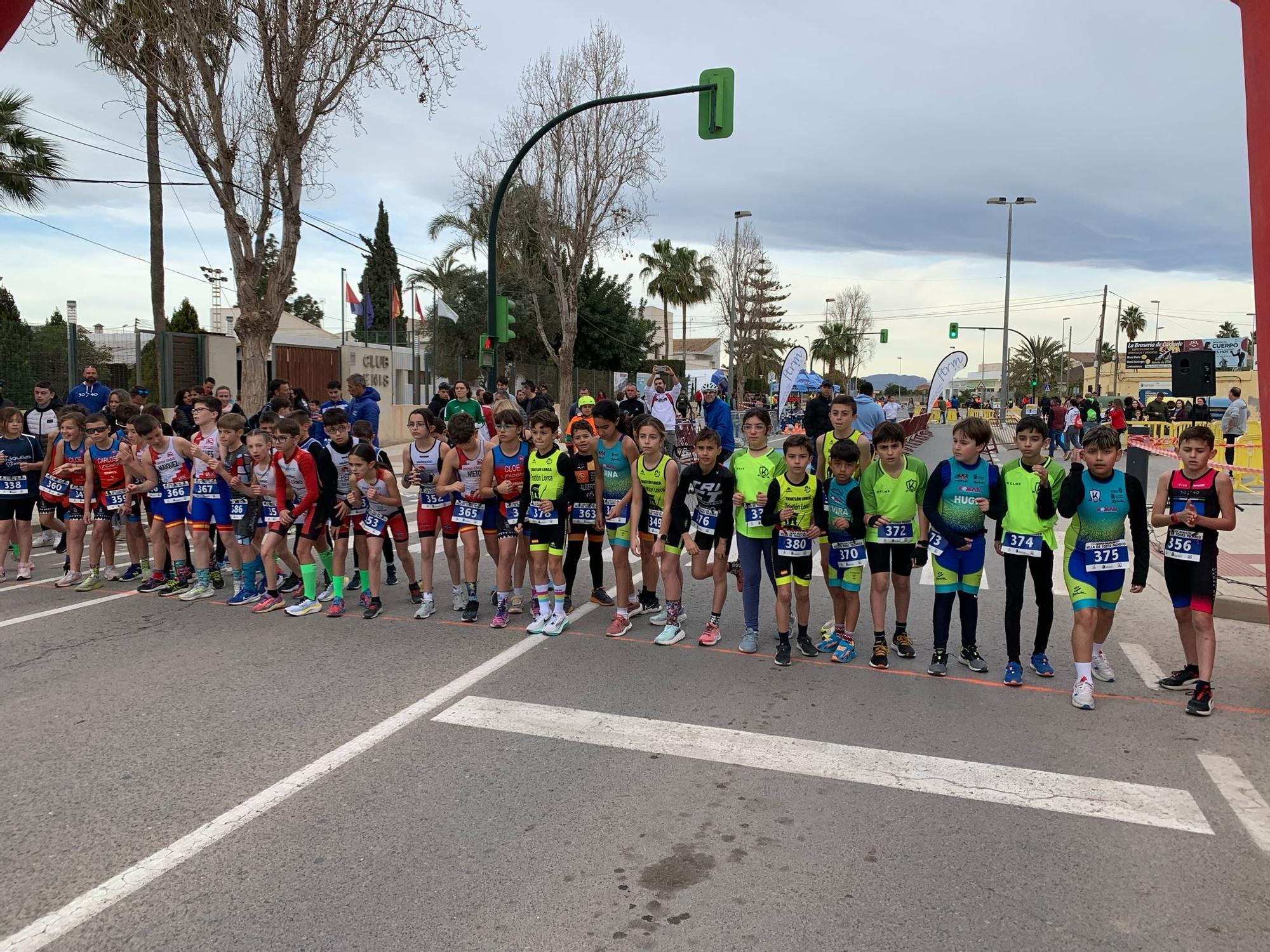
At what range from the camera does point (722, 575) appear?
682cm

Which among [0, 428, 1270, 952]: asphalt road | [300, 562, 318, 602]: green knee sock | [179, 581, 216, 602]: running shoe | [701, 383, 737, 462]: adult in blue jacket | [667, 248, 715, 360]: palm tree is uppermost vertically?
[667, 248, 715, 360]: palm tree

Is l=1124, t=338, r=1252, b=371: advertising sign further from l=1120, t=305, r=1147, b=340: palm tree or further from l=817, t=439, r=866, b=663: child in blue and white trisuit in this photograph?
l=817, t=439, r=866, b=663: child in blue and white trisuit

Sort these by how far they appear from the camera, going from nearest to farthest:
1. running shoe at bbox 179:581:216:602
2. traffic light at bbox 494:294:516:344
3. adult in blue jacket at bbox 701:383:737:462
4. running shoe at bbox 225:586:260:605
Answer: running shoe at bbox 225:586:260:605 < running shoe at bbox 179:581:216:602 < adult in blue jacket at bbox 701:383:737:462 < traffic light at bbox 494:294:516:344

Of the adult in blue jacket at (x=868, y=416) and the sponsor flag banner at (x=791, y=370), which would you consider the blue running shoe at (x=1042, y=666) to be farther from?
the sponsor flag banner at (x=791, y=370)

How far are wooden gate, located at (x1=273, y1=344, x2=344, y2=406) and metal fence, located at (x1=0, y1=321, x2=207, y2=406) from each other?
13.2 feet

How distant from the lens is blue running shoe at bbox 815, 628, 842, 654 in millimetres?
6602

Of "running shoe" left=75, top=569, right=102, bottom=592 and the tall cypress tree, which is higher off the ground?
the tall cypress tree

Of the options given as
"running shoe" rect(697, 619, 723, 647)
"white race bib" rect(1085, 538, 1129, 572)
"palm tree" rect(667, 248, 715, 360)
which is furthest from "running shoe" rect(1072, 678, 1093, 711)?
"palm tree" rect(667, 248, 715, 360)

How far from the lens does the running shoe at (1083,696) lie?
214 inches

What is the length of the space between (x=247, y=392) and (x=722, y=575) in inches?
492

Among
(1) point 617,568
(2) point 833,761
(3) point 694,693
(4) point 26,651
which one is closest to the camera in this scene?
(2) point 833,761

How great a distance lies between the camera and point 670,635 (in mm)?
6863

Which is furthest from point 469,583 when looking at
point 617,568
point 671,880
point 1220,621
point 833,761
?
point 1220,621

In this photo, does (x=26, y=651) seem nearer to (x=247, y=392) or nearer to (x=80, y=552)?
(x=80, y=552)
